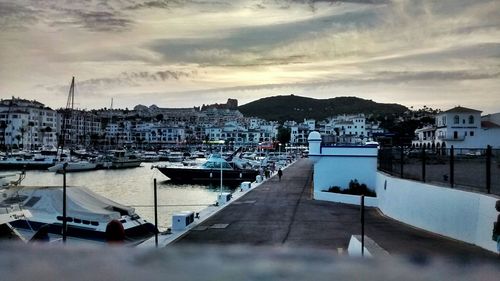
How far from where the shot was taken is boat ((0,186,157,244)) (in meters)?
21.4

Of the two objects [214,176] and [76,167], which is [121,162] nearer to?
[76,167]

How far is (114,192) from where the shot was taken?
56031 millimetres

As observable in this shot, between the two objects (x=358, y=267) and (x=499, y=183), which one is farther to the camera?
(x=499, y=183)

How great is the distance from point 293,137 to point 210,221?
178 m

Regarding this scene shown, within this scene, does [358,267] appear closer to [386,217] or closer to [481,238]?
[481,238]

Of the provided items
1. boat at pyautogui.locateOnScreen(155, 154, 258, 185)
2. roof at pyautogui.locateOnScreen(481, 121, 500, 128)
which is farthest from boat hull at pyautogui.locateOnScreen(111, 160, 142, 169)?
roof at pyautogui.locateOnScreen(481, 121, 500, 128)

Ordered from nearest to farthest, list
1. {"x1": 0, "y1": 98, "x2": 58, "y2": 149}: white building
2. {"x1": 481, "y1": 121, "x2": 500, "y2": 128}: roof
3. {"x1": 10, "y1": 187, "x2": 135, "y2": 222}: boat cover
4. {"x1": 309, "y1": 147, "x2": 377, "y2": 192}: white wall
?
{"x1": 10, "y1": 187, "x2": 135, "y2": 222}: boat cover
{"x1": 309, "y1": 147, "x2": 377, "y2": 192}: white wall
{"x1": 481, "y1": 121, "x2": 500, "y2": 128}: roof
{"x1": 0, "y1": 98, "x2": 58, "y2": 149}: white building

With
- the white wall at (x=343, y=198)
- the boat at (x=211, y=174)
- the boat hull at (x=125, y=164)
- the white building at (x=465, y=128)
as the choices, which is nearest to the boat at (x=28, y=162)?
the boat hull at (x=125, y=164)

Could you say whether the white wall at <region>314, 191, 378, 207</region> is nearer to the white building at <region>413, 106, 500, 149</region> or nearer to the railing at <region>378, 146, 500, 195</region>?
the railing at <region>378, 146, 500, 195</region>

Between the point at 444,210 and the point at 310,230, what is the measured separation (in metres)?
4.27

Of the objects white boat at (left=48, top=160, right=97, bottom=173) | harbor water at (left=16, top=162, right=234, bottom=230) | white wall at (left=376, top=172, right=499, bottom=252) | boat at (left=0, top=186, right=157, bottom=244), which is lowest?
harbor water at (left=16, top=162, right=234, bottom=230)

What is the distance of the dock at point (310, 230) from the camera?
1384 centimetres

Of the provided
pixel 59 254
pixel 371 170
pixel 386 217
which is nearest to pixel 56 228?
pixel 386 217

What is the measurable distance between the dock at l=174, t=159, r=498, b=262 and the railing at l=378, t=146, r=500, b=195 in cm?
180
